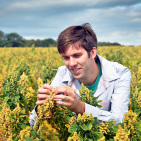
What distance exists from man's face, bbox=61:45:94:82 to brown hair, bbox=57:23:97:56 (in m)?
0.07

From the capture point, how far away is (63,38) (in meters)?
2.59

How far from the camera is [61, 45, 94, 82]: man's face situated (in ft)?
8.15

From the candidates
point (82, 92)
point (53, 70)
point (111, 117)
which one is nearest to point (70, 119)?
point (82, 92)

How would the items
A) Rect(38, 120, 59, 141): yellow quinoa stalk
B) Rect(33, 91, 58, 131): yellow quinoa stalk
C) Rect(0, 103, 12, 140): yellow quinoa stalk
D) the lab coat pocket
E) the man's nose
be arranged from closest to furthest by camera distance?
Rect(38, 120, 59, 141): yellow quinoa stalk
Rect(33, 91, 58, 131): yellow quinoa stalk
Rect(0, 103, 12, 140): yellow quinoa stalk
the man's nose
the lab coat pocket

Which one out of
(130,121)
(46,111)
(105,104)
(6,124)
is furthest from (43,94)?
(105,104)

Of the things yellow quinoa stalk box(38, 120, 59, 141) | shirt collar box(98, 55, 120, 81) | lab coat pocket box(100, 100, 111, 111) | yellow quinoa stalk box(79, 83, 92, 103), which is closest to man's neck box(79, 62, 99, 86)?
shirt collar box(98, 55, 120, 81)

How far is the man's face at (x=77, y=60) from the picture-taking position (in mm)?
2485

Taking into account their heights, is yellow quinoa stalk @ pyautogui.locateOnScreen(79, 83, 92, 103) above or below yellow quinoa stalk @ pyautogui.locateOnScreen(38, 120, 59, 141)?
above

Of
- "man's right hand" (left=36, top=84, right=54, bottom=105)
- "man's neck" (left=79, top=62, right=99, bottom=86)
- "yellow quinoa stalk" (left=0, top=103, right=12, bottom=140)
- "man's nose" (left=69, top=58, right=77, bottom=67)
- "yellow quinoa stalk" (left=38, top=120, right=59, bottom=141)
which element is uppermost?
"man's nose" (left=69, top=58, right=77, bottom=67)

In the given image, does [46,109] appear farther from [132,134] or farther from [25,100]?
[25,100]

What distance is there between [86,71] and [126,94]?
1.89 feet

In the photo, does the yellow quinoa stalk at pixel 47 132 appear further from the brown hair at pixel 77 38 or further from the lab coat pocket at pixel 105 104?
the lab coat pocket at pixel 105 104

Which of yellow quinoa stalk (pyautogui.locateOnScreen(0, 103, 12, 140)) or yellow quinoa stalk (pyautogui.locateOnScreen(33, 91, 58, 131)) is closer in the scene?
yellow quinoa stalk (pyautogui.locateOnScreen(33, 91, 58, 131))

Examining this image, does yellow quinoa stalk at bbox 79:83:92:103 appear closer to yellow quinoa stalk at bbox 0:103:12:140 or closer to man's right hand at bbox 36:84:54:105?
man's right hand at bbox 36:84:54:105
